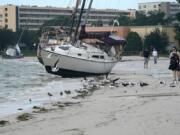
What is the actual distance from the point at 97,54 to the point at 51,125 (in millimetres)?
28803

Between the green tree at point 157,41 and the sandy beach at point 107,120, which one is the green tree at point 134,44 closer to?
the green tree at point 157,41

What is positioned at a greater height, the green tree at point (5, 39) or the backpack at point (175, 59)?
the green tree at point (5, 39)

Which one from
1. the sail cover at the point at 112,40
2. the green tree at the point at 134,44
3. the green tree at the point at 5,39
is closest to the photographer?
the sail cover at the point at 112,40

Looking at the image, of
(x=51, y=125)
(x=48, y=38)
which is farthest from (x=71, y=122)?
(x=48, y=38)

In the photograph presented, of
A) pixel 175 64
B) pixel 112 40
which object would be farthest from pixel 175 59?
pixel 112 40

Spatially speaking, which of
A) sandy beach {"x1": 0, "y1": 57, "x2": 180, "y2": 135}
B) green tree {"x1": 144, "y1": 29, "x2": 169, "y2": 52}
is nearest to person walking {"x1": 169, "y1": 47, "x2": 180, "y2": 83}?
sandy beach {"x1": 0, "y1": 57, "x2": 180, "y2": 135}

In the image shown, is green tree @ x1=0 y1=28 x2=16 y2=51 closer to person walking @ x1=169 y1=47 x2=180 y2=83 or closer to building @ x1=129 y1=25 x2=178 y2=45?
building @ x1=129 y1=25 x2=178 y2=45

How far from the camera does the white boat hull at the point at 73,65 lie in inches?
1626

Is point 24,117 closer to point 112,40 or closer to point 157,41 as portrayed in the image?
point 112,40

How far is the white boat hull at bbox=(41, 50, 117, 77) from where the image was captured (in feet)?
136

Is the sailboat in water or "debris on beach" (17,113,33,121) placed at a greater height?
the sailboat in water

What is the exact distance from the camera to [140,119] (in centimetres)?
1316

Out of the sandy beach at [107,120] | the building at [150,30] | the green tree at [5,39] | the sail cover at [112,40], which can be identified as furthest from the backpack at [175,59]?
the green tree at [5,39]

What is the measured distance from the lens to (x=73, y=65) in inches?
1635
